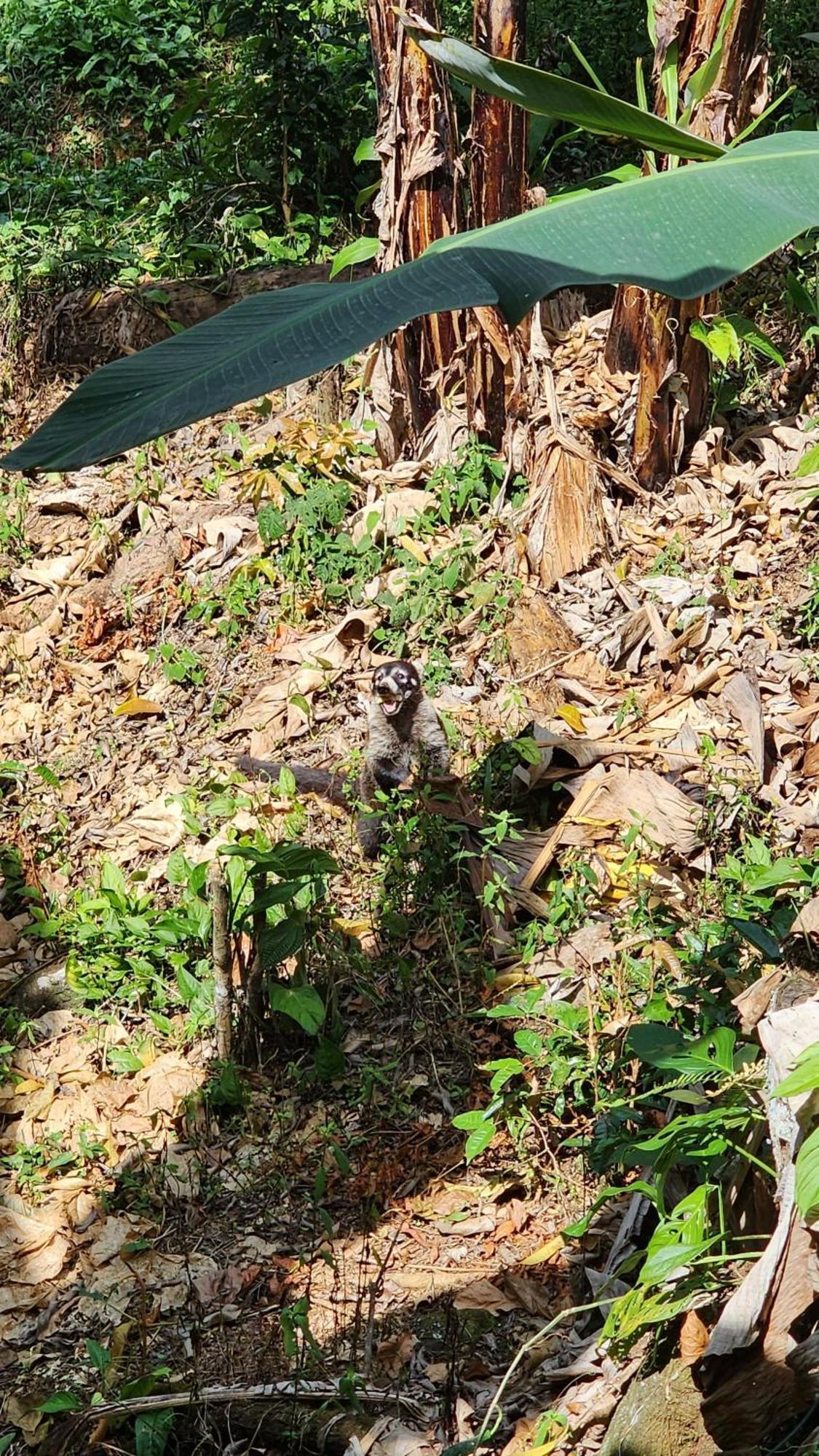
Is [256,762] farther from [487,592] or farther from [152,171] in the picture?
[152,171]

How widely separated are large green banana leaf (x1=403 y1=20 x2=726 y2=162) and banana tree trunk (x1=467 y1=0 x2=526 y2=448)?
12.7 ft

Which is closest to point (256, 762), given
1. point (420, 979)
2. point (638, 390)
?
point (420, 979)

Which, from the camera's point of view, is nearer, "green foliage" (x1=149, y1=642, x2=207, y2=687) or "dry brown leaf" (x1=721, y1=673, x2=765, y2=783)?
"dry brown leaf" (x1=721, y1=673, x2=765, y2=783)

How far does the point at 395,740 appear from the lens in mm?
4969

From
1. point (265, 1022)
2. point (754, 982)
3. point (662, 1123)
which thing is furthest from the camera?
point (265, 1022)

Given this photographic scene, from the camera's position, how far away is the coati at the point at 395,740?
487 cm

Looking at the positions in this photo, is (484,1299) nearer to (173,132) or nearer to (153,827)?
(153,827)

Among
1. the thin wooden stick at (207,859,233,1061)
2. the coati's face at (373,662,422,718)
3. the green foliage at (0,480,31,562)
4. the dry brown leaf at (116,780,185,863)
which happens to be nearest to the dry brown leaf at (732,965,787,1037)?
the thin wooden stick at (207,859,233,1061)

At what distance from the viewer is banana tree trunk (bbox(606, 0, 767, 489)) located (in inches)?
206

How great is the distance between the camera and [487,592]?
568 cm

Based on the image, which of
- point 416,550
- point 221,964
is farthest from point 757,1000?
point 416,550

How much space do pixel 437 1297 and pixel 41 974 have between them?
2048 millimetres

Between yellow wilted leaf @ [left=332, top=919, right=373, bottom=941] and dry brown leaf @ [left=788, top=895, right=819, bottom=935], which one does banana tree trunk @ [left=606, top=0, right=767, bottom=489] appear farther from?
dry brown leaf @ [left=788, top=895, right=819, bottom=935]

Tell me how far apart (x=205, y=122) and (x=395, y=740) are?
586cm
